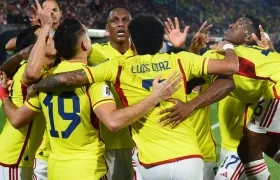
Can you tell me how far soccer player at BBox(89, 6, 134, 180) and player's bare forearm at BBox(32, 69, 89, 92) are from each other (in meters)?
0.90

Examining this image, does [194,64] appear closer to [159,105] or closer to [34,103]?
[159,105]

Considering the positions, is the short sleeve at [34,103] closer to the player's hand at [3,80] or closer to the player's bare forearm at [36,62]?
the player's bare forearm at [36,62]

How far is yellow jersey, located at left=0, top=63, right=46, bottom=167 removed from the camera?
17.4ft

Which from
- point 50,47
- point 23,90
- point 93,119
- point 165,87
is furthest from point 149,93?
point 23,90

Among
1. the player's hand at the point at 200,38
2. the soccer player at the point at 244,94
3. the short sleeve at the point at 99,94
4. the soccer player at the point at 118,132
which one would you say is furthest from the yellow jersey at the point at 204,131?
the short sleeve at the point at 99,94

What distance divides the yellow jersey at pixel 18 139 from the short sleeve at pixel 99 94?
1.07m

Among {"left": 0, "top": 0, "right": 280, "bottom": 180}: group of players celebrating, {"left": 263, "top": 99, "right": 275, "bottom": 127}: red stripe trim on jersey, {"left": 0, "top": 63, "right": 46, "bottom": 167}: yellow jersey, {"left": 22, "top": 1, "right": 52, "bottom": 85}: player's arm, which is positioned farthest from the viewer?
{"left": 263, "top": 99, "right": 275, "bottom": 127}: red stripe trim on jersey

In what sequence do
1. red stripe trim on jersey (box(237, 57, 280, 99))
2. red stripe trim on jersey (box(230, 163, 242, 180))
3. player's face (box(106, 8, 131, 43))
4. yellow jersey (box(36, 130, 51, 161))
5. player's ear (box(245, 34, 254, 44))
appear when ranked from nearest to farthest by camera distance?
red stripe trim on jersey (box(237, 57, 280, 99))
yellow jersey (box(36, 130, 51, 161))
red stripe trim on jersey (box(230, 163, 242, 180))
player's ear (box(245, 34, 254, 44))
player's face (box(106, 8, 131, 43))

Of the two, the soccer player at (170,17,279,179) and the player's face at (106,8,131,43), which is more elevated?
the player's face at (106,8,131,43)

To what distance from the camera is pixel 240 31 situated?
20.8 feet

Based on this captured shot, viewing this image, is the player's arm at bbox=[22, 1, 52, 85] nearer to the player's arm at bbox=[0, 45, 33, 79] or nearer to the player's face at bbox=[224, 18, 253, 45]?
the player's arm at bbox=[0, 45, 33, 79]

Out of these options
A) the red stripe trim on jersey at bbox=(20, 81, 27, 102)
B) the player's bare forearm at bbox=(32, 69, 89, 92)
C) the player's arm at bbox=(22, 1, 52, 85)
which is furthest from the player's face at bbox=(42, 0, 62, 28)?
the player's bare forearm at bbox=(32, 69, 89, 92)

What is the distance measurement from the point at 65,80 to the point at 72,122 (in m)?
0.34

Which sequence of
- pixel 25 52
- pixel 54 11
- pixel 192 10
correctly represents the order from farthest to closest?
1. pixel 192 10
2. pixel 54 11
3. pixel 25 52
